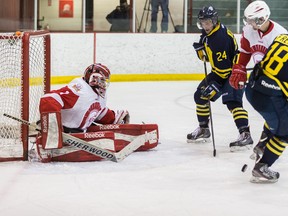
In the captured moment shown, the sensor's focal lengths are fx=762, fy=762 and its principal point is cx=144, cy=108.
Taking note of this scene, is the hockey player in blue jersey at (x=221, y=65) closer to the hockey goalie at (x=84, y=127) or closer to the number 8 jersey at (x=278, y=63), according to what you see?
the hockey goalie at (x=84, y=127)

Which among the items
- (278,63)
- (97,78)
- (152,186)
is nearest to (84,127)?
(97,78)

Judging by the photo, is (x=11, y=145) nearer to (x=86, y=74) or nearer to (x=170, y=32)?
(x=86, y=74)

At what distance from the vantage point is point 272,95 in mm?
3639

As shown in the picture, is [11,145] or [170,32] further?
[170,32]

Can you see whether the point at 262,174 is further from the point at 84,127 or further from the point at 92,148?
the point at 84,127

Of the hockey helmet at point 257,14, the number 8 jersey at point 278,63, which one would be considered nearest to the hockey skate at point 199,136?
the hockey helmet at point 257,14

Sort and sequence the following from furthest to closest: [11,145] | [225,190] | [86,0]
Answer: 1. [86,0]
2. [11,145]
3. [225,190]

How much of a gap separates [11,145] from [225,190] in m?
1.37

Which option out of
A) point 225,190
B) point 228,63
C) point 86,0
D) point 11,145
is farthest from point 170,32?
point 225,190

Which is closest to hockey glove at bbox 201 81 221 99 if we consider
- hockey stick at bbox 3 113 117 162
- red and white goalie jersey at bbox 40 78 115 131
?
red and white goalie jersey at bbox 40 78 115 131

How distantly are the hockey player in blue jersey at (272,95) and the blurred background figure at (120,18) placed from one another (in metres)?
5.87

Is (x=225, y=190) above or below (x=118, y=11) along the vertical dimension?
below

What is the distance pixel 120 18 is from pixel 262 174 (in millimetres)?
6037

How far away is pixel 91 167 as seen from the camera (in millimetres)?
4090
